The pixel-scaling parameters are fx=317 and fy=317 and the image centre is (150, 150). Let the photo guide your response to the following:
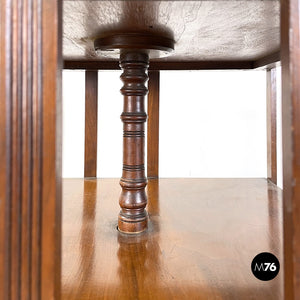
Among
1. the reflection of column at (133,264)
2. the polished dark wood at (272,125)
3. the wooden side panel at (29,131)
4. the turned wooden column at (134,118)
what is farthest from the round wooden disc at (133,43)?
the polished dark wood at (272,125)

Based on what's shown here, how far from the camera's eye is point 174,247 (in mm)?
847

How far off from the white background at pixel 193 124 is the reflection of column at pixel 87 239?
0.49 meters

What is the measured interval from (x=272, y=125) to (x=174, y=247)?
1.26 metres

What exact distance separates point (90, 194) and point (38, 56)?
1128 mm

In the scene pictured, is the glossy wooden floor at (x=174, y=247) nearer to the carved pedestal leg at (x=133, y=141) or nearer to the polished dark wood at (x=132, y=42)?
the carved pedestal leg at (x=133, y=141)

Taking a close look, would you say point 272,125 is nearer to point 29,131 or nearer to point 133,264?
point 133,264

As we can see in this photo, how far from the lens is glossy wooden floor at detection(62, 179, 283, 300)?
627 millimetres

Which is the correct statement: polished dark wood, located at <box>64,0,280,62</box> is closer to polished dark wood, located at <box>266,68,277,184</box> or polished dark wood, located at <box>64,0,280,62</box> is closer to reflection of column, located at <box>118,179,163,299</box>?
reflection of column, located at <box>118,179,163,299</box>

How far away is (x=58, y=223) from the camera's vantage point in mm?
408

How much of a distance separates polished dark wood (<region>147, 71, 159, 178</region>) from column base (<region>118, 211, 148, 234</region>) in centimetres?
94

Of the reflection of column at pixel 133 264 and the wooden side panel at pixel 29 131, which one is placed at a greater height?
the wooden side panel at pixel 29 131

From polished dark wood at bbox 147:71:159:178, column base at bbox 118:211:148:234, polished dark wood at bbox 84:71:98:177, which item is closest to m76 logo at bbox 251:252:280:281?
column base at bbox 118:211:148:234

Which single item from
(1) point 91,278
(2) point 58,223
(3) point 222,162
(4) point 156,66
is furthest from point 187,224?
(3) point 222,162

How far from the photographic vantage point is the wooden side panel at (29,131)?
0.39 m
